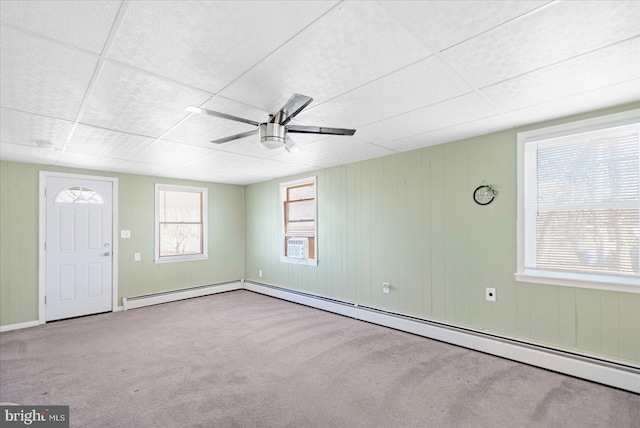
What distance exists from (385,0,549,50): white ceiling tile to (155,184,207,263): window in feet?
17.7

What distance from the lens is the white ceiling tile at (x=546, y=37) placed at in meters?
1.46

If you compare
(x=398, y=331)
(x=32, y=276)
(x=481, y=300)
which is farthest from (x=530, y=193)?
(x=32, y=276)

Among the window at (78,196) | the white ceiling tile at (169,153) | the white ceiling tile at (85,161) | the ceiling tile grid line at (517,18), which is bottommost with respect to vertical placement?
the window at (78,196)

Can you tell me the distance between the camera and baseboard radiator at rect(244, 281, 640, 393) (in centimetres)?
258

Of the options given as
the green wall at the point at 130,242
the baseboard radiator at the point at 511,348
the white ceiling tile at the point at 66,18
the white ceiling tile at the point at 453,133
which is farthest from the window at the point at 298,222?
the white ceiling tile at the point at 66,18

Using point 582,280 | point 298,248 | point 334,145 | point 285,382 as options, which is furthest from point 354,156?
point 285,382

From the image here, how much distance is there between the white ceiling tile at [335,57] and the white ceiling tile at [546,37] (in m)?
0.33

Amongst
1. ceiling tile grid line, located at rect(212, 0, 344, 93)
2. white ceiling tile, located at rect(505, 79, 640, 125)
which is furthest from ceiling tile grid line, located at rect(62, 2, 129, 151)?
white ceiling tile, located at rect(505, 79, 640, 125)

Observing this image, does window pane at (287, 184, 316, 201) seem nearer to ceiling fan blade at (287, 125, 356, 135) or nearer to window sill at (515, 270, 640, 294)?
ceiling fan blade at (287, 125, 356, 135)

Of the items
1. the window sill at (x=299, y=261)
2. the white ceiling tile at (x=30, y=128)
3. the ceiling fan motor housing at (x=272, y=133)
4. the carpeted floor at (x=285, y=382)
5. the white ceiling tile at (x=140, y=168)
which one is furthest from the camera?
the window sill at (x=299, y=261)

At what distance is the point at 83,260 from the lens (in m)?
4.86

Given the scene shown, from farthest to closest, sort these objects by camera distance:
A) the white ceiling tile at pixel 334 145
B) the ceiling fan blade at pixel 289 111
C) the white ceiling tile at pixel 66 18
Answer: the white ceiling tile at pixel 334 145 → the ceiling fan blade at pixel 289 111 → the white ceiling tile at pixel 66 18

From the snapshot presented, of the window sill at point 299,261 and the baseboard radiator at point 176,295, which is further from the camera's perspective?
the window sill at point 299,261

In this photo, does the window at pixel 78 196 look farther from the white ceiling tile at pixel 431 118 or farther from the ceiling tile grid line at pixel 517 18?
the ceiling tile grid line at pixel 517 18
